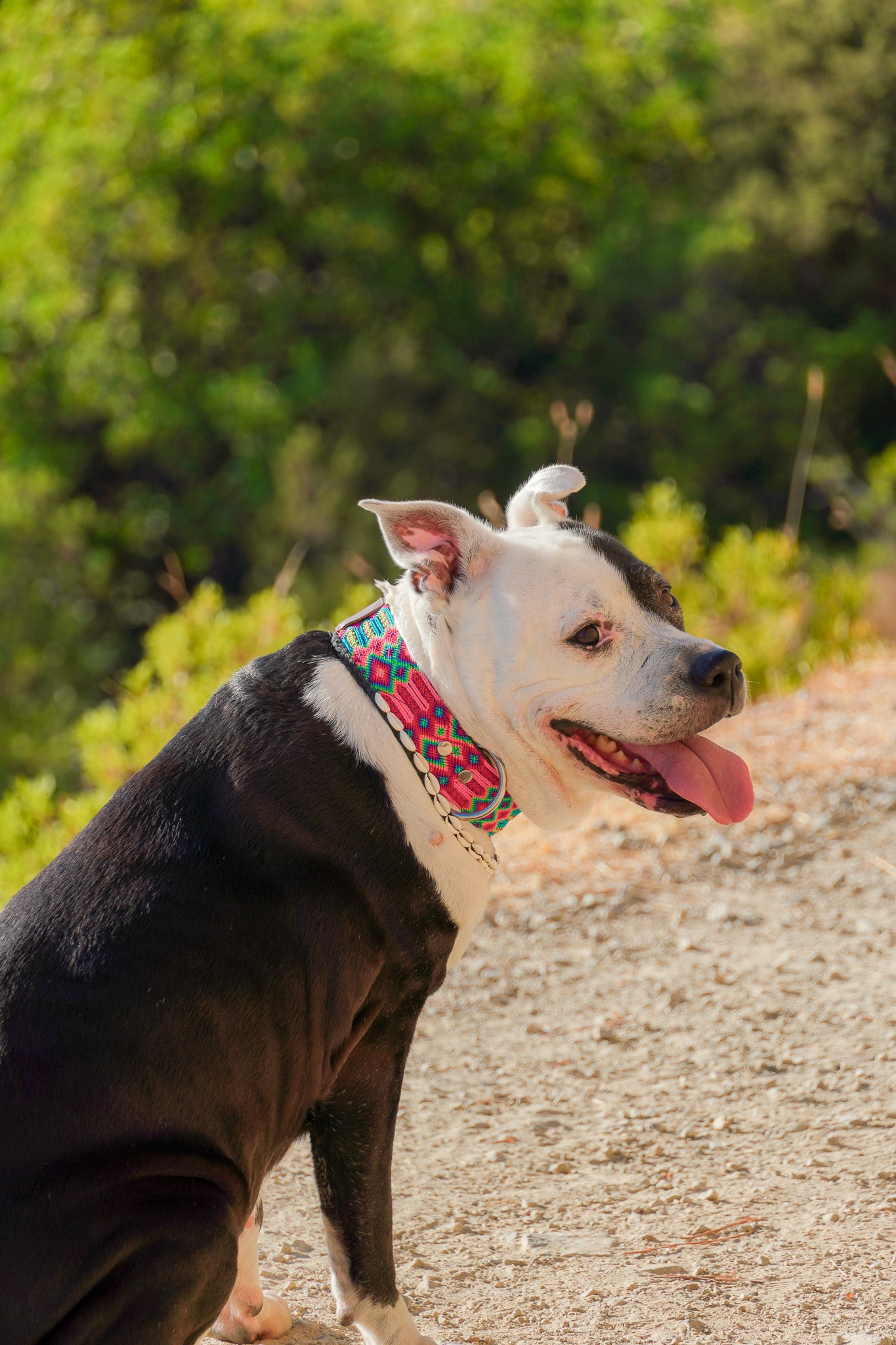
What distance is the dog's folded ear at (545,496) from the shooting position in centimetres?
314

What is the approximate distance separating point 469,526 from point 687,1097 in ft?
6.90

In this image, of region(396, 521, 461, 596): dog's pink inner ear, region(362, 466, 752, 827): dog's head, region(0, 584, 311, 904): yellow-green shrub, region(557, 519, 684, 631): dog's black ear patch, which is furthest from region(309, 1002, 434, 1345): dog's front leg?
region(0, 584, 311, 904): yellow-green shrub

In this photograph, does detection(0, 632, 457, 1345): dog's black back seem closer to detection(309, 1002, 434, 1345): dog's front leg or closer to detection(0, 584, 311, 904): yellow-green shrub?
detection(309, 1002, 434, 1345): dog's front leg

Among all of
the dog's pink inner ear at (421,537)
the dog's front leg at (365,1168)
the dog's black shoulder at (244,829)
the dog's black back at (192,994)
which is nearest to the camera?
the dog's black back at (192,994)

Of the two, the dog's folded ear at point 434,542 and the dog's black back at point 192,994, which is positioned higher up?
the dog's folded ear at point 434,542

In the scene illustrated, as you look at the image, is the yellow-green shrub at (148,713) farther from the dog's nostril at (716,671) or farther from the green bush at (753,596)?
the dog's nostril at (716,671)

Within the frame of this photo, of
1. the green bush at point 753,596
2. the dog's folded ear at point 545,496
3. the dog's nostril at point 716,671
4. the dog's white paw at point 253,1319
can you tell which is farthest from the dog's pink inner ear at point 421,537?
the green bush at point 753,596

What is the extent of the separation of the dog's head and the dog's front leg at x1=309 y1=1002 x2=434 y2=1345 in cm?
62

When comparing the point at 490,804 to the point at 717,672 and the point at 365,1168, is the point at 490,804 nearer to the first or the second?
the point at 717,672

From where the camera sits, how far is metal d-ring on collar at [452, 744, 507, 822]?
2.71 metres

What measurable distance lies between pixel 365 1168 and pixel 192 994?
0.57 meters

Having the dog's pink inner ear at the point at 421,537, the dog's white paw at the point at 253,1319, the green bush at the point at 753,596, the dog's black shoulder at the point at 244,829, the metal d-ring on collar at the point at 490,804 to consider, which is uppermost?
the dog's pink inner ear at the point at 421,537

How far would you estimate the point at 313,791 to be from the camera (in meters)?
2.55

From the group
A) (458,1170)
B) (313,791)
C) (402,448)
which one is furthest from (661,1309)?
Answer: (402,448)
